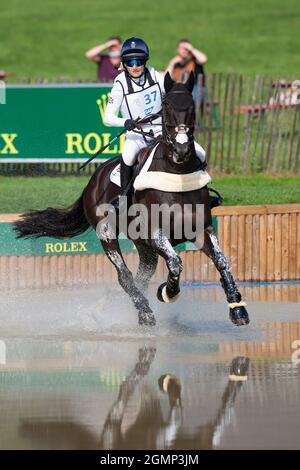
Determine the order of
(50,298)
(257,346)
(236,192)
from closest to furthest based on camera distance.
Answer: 1. (257,346)
2. (50,298)
3. (236,192)

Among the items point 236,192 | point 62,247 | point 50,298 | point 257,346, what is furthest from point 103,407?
point 236,192

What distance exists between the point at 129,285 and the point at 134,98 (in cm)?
176

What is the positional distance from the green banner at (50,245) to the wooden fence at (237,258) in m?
0.06

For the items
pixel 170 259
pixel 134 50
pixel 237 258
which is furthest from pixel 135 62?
pixel 237 258

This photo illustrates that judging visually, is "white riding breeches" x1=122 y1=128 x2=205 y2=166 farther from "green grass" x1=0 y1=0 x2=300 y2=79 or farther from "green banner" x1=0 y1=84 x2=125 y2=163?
"green grass" x1=0 y1=0 x2=300 y2=79

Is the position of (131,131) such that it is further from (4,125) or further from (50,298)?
(4,125)

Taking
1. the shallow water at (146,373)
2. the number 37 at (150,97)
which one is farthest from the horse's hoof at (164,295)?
the number 37 at (150,97)

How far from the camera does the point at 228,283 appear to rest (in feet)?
33.2

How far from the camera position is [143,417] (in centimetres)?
737

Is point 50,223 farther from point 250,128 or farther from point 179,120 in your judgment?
point 250,128

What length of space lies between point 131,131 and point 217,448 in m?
4.67

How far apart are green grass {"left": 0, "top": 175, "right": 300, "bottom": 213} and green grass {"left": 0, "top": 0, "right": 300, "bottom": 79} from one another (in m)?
10.7

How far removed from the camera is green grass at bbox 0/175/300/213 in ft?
49.8

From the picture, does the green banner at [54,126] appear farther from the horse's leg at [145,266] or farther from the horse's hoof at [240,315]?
the horse's hoof at [240,315]
